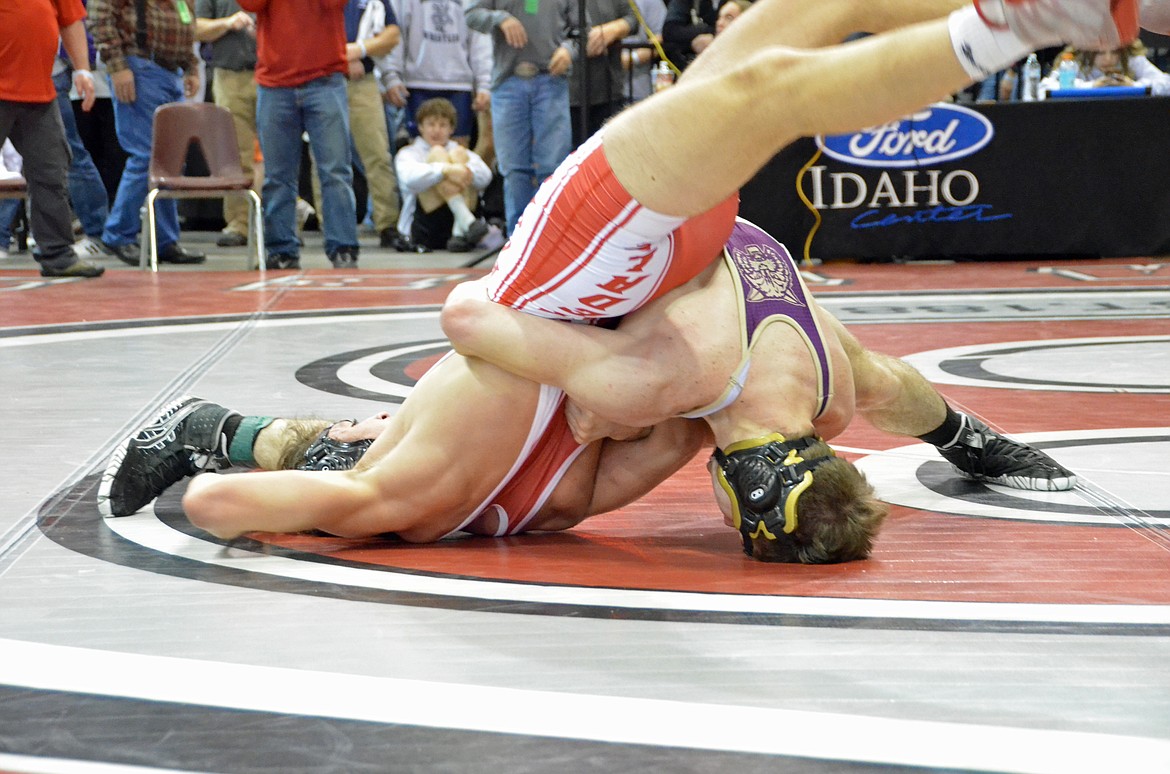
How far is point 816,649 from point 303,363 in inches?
98.0

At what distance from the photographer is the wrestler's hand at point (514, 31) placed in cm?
645

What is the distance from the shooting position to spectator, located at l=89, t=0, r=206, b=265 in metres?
6.64

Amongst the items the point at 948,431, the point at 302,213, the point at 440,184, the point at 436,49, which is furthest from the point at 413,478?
the point at 302,213

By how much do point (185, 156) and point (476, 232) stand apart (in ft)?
5.93

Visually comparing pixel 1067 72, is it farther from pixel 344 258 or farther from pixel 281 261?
pixel 281 261

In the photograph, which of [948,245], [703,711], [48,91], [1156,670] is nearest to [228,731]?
[703,711]

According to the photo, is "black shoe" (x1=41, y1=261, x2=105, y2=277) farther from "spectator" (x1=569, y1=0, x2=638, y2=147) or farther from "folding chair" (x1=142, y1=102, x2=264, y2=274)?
"spectator" (x1=569, y1=0, x2=638, y2=147)

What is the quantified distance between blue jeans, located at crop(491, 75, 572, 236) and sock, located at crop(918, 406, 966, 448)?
4506mm

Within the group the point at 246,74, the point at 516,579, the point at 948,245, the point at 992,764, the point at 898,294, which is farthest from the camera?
the point at 246,74

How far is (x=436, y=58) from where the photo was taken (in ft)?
25.5

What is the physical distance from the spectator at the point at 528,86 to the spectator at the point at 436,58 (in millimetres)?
1069

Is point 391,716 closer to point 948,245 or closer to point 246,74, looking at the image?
point 948,245

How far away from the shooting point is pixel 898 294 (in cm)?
544

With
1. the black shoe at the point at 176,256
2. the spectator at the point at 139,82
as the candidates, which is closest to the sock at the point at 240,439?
the spectator at the point at 139,82
